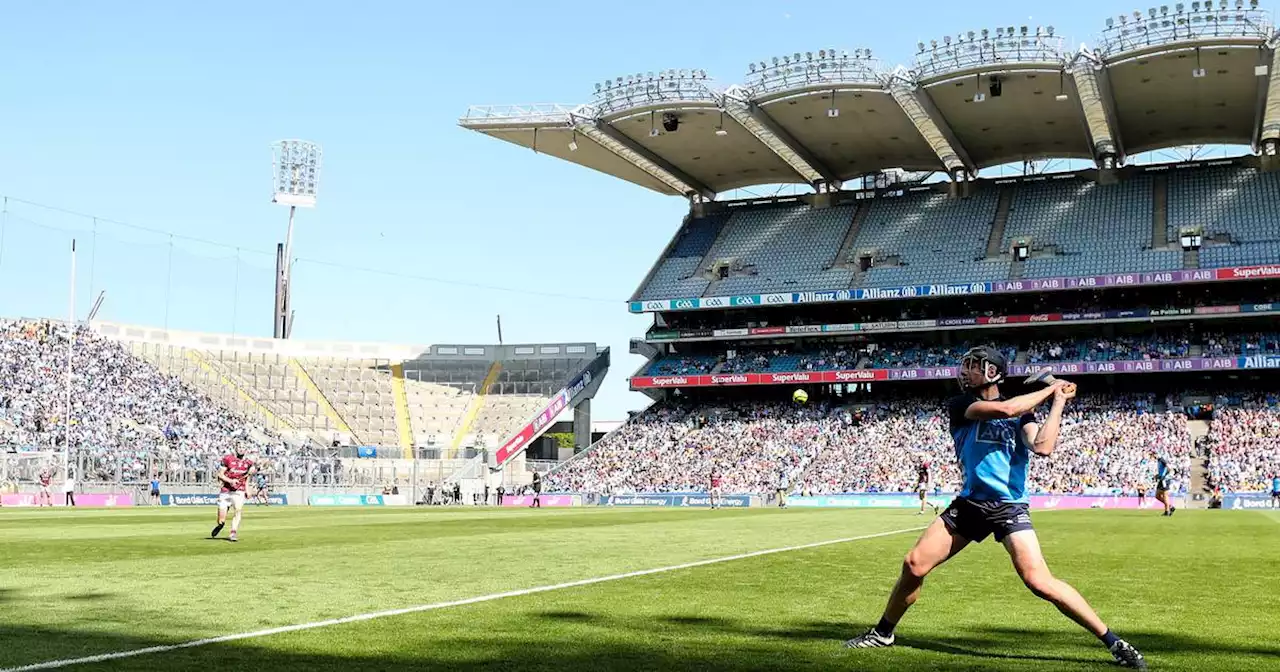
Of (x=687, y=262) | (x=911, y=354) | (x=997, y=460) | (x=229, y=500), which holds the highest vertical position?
(x=687, y=262)

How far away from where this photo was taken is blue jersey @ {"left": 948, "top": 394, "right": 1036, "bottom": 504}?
8539 millimetres

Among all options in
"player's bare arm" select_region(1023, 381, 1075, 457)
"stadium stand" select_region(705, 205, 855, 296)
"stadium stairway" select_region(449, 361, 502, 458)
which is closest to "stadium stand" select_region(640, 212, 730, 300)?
"stadium stand" select_region(705, 205, 855, 296)

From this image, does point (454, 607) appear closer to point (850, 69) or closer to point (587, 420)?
Result: point (850, 69)

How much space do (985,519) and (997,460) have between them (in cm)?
41

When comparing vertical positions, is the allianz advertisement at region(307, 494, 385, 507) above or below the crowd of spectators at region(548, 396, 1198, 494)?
below

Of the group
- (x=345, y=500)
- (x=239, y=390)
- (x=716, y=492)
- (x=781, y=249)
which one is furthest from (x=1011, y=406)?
(x=239, y=390)

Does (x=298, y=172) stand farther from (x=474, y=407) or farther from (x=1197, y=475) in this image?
(x=1197, y=475)

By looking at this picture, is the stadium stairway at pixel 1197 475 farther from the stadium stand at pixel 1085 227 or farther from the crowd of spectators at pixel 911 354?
the crowd of spectators at pixel 911 354

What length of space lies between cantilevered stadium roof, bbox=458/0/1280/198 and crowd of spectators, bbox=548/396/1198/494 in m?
15.5

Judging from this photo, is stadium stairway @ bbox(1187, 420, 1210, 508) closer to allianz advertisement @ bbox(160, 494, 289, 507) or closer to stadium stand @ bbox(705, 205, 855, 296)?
stadium stand @ bbox(705, 205, 855, 296)

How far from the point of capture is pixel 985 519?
8516 mm

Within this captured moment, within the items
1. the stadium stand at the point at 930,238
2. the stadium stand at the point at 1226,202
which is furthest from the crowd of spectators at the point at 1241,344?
the stadium stand at the point at 930,238

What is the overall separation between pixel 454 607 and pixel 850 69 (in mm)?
56769

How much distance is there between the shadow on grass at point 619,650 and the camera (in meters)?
7.77
